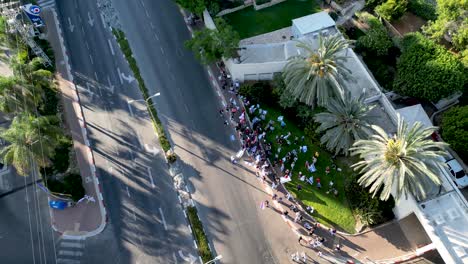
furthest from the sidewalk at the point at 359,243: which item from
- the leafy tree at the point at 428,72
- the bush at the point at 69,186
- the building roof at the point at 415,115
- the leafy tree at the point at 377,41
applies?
the bush at the point at 69,186

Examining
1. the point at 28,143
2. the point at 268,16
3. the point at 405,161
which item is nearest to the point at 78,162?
the point at 28,143

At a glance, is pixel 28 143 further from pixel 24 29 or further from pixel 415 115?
pixel 415 115

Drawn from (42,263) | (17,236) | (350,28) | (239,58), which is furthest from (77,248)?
(350,28)

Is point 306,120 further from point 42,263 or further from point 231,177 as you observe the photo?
point 42,263

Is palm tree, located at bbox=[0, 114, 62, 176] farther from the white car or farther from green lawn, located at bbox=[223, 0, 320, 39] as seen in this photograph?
the white car

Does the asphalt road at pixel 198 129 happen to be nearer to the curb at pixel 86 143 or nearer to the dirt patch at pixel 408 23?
the curb at pixel 86 143

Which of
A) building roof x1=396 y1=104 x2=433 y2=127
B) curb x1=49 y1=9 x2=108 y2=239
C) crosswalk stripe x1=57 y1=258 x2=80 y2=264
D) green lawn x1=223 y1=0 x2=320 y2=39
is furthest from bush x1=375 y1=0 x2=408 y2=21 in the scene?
crosswalk stripe x1=57 y1=258 x2=80 y2=264
